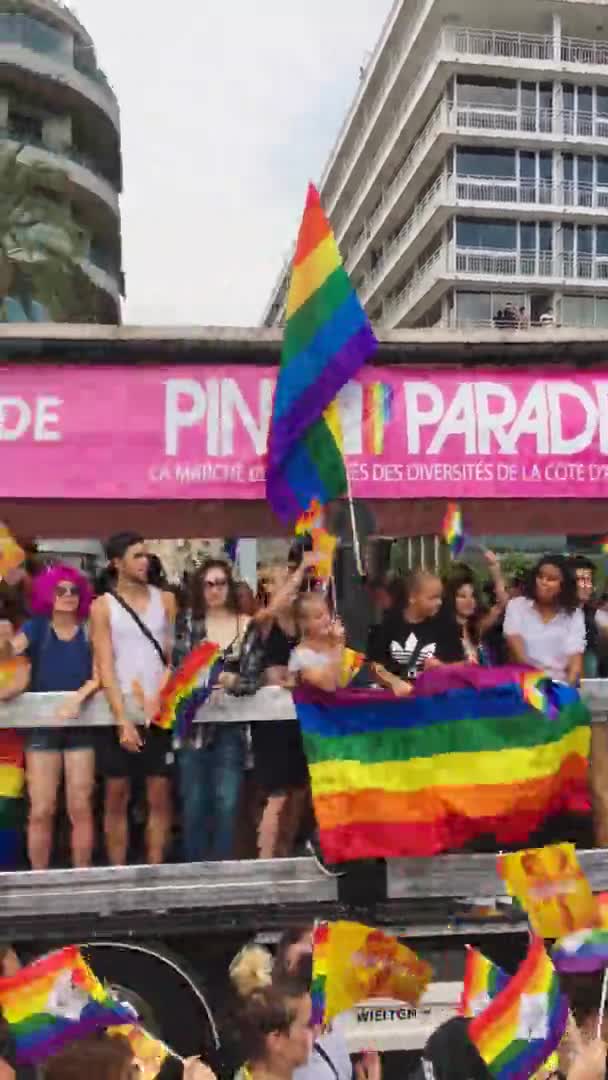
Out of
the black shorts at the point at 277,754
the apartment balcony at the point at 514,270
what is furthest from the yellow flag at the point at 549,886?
the apartment balcony at the point at 514,270

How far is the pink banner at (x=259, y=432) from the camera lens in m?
4.76

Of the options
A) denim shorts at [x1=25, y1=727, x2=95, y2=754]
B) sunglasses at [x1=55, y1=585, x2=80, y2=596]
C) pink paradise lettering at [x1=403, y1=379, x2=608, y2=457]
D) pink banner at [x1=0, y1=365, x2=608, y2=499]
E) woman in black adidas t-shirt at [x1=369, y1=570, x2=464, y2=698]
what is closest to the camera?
denim shorts at [x1=25, y1=727, x2=95, y2=754]

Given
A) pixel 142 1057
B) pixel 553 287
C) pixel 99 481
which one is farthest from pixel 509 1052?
pixel 553 287

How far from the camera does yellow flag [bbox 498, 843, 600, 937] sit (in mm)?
3764

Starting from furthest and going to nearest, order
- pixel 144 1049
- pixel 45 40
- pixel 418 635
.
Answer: pixel 45 40 → pixel 418 635 → pixel 144 1049

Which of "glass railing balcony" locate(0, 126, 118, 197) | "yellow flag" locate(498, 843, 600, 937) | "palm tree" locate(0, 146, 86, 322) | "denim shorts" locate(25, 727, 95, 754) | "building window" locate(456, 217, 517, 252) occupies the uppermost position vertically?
"glass railing balcony" locate(0, 126, 118, 197)

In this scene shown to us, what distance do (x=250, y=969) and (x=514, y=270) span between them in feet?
152

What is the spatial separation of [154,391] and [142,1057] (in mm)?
2917

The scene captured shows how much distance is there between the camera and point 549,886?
378cm

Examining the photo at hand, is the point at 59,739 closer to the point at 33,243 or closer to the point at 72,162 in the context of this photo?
the point at 33,243

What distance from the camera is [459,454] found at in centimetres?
507

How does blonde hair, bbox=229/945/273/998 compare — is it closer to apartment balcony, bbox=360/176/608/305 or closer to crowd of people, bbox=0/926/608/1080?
crowd of people, bbox=0/926/608/1080

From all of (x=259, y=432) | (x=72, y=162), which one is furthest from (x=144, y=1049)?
(x=72, y=162)

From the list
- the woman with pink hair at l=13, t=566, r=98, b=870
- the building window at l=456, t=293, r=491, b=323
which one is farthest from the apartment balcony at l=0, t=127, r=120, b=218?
the woman with pink hair at l=13, t=566, r=98, b=870
